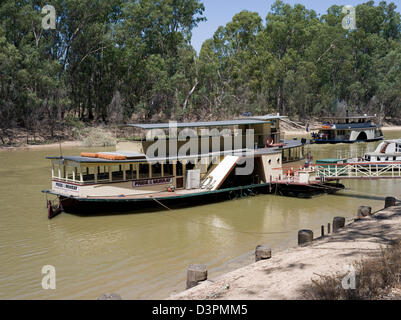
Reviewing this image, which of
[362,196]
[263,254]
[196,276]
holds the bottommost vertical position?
[196,276]

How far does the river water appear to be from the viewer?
12.7 m

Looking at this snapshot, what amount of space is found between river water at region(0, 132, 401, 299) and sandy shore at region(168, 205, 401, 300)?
66.3 inches

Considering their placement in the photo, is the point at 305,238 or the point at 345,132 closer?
the point at 305,238

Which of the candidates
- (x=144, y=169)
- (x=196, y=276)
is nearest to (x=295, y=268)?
(x=196, y=276)

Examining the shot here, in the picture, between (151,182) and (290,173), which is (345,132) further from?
(151,182)

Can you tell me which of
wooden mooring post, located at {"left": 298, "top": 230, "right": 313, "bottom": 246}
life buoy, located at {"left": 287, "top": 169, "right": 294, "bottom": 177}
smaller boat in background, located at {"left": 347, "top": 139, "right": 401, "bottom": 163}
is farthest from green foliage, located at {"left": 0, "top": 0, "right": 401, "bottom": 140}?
wooden mooring post, located at {"left": 298, "top": 230, "right": 313, "bottom": 246}

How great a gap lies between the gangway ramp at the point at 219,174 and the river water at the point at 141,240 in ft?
3.66

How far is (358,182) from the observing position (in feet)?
98.1

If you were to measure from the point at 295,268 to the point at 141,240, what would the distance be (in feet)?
24.6

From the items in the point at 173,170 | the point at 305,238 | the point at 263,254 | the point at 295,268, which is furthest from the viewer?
the point at 173,170

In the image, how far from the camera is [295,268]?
445 inches

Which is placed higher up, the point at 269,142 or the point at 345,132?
the point at 345,132

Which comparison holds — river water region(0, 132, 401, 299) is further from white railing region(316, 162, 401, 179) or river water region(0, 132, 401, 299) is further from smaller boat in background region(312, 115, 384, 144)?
smaller boat in background region(312, 115, 384, 144)

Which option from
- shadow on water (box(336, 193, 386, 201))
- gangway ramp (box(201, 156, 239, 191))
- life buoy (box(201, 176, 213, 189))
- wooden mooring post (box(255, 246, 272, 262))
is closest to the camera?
wooden mooring post (box(255, 246, 272, 262))
